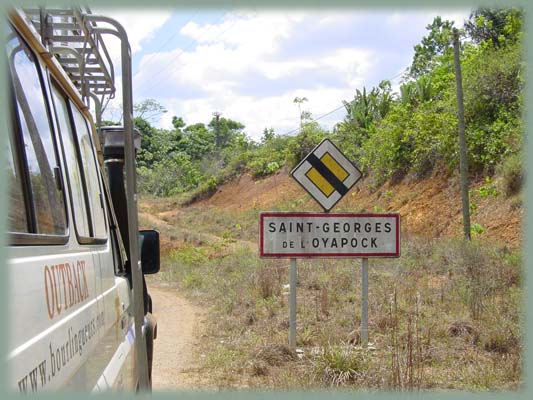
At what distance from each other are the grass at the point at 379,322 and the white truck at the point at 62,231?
2.89 m

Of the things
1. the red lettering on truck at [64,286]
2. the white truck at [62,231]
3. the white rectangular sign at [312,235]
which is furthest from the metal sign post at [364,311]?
the red lettering on truck at [64,286]

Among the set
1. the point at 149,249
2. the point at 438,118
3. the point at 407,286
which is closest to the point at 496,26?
the point at 438,118

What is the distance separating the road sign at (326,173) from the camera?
7.47m

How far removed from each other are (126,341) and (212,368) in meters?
3.72

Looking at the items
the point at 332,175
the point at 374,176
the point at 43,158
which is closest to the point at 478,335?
the point at 332,175

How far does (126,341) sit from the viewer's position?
3465mm

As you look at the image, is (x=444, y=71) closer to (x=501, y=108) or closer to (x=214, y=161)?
(x=501, y=108)

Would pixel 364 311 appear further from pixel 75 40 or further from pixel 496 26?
pixel 496 26

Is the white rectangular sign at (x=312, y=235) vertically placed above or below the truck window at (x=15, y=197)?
below

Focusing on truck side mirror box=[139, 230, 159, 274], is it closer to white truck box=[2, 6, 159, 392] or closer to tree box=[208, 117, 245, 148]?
white truck box=[2, 6, 159, 392]

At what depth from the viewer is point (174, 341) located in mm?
8703

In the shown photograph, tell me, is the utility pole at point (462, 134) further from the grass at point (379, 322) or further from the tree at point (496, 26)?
the tree at point (496, 26)

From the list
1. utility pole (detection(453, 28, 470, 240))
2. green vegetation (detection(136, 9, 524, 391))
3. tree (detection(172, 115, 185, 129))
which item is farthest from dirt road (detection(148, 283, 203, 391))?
tree (detection(172, 115, 185, 129))

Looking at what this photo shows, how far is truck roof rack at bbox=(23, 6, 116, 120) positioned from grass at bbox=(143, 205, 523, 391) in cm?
316
